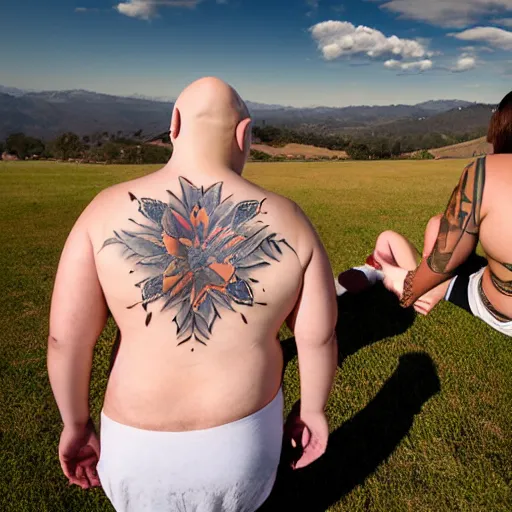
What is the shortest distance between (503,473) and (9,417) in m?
3.78

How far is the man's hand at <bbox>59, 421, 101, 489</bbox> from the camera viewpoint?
2033 mm

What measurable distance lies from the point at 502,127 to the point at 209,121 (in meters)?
2.25

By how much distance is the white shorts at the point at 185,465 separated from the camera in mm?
1723

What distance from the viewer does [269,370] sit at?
1.86 metres

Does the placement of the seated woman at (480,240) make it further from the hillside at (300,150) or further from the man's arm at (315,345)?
the hillside at (300,150)

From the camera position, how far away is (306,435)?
7.02 feet

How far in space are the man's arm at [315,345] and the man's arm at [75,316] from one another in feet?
2.55

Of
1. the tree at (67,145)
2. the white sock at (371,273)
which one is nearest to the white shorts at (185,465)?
the white sock at (371,273)

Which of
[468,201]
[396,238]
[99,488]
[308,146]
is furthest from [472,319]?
[308,146]

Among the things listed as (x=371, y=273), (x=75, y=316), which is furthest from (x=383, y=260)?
(x=75, y=316)

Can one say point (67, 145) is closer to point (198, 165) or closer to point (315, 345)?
point (198, 165)

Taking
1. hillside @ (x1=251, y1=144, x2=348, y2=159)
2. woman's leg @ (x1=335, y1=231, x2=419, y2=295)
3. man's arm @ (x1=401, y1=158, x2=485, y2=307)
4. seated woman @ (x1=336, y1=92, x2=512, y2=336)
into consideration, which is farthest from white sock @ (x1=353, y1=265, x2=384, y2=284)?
hillside @ (x1=251, y1=144, x2=348, y2=159)

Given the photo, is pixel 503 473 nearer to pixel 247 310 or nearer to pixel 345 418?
pixel 345 418

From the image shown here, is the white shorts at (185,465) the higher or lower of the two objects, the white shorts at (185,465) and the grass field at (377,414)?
the higher
